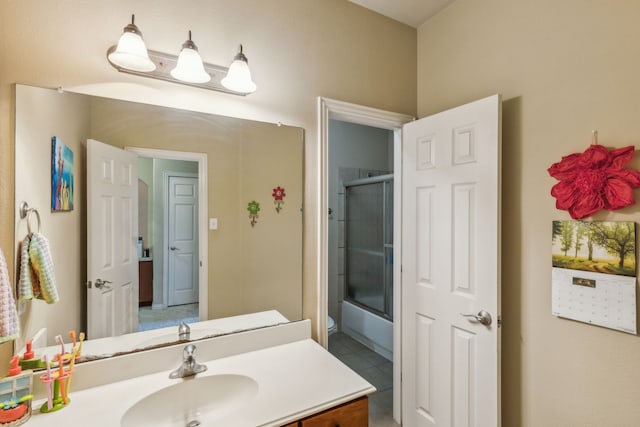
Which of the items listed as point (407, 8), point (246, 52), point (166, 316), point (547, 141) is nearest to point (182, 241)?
point (166, 316)

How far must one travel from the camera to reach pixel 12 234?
104 centimetres

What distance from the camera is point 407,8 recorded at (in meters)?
1.82

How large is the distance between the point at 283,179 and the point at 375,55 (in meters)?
0.97

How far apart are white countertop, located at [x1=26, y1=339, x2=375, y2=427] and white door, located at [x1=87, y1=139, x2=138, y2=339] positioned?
0.24m

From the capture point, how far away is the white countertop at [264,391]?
0.95 meters

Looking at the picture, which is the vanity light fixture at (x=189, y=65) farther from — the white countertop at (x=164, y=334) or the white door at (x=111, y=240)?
the white countertop at (x=164, y=334)

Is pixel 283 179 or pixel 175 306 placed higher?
pixel 283 179

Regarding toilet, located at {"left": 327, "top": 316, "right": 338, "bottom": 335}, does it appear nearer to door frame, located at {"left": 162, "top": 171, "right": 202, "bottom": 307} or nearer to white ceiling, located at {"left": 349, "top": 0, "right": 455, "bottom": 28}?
door frame, located at {"left": 162, "top": 171, "right": 202, "bottom": 307}

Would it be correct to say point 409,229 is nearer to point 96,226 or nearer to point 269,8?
point 269,8

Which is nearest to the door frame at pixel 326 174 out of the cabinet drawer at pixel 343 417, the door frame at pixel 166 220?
the cabinet drawer at pixel 343 417

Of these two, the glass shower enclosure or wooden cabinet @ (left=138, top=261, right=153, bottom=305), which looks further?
the glass shower enclosure

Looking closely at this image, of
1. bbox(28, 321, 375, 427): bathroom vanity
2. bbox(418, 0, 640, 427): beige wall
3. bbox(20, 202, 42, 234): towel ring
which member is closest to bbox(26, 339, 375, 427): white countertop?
bbox(28, 321, 375, 427): bathroom vanity

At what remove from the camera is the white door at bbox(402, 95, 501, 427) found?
1.45m

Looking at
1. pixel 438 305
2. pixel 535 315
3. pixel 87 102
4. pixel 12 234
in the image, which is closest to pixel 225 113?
pixel 87 102
